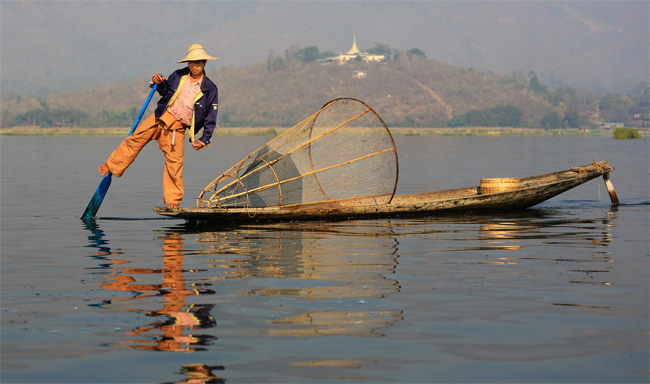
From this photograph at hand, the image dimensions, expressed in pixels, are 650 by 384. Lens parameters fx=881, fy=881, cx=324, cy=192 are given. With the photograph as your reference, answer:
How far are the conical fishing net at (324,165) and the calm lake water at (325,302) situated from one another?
2.58ft

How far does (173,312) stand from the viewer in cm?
688

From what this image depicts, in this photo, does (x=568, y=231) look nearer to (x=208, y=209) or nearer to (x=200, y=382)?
(x=208, y=209)

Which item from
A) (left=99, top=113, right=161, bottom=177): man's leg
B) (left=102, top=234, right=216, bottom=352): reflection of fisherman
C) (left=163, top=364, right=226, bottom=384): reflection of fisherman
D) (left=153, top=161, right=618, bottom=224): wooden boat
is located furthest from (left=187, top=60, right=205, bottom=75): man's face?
(left=163, top=364, right=226, bottom=384): reflection of fisherman

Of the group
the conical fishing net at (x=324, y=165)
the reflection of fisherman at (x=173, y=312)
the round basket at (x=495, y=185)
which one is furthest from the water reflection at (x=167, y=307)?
the round basket at (x=495, y=185)

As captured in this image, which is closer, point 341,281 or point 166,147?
point 341,281

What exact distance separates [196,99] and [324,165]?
9.99 ft

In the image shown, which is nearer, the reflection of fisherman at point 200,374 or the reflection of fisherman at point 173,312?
the reflection of fisherman at point 200,374

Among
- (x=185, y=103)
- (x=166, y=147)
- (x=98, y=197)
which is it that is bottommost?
(x=98, y=197)

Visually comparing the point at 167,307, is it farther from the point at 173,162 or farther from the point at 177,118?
the point at 177,118

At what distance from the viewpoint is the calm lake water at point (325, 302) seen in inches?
221

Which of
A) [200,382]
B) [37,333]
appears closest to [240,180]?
[37,333]

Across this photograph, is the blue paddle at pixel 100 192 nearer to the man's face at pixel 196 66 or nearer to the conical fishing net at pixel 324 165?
the man's face at pixel 196 66

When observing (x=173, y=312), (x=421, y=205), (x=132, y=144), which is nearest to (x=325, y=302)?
(x=173, y=312)

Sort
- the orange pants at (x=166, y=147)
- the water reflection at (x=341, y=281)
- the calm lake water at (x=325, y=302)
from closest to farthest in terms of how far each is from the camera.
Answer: the calm lake water at (x=325, y=302)
the water reflection at (x=341, y=281)
the orange pants at (x=166, y=147)
